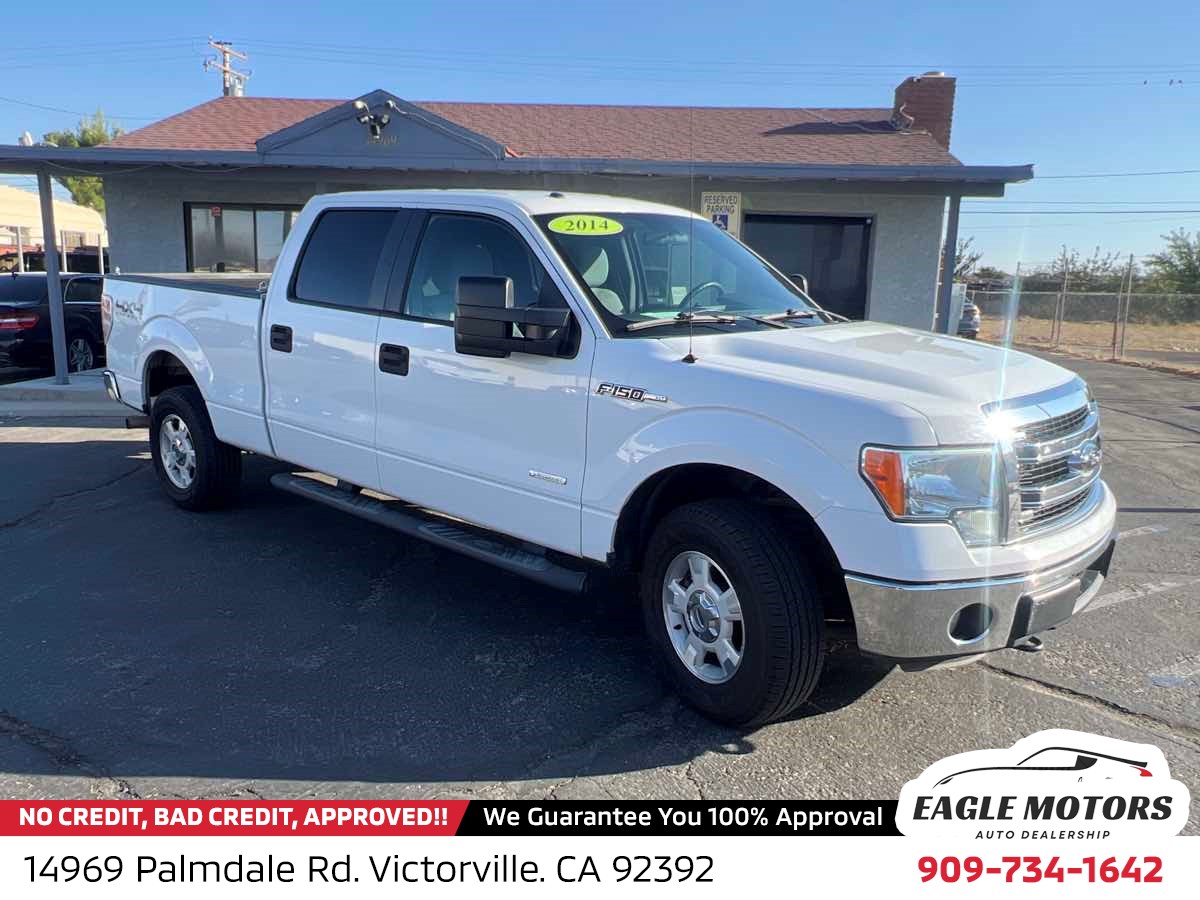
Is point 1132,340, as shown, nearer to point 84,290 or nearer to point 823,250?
point 823,250

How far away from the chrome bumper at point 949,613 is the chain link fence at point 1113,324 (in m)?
21.0

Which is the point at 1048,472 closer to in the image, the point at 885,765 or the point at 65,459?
the point at 885,765

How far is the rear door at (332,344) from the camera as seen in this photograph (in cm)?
509

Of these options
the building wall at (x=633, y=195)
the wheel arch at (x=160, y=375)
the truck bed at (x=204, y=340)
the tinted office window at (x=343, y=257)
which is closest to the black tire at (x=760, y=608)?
the tinted office window at (x=343, y=257)

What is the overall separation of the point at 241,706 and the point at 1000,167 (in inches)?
410

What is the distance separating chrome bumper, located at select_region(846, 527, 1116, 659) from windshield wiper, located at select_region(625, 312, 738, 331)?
56.3 inches

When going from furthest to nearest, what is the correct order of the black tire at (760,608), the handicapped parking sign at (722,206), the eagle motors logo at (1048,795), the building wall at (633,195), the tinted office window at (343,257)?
the building wall at (633,195)
the handicapped parking sign at (722,206)
the tinted office window at (343,257)
the black tire at (760,608)
the eagle motors logo at (1048,795)

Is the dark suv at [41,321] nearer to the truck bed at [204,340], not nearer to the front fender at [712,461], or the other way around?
the truck bed at [204,340]

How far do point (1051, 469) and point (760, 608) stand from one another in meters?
1.21

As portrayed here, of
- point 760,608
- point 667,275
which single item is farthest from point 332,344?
point 760,608

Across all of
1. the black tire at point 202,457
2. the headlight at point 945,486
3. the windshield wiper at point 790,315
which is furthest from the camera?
the black tire at point 202,457

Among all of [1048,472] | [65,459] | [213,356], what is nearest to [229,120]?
[65,459]

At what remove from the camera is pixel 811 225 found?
1308 cm

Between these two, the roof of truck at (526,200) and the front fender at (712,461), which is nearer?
the front fender at (712,461)
